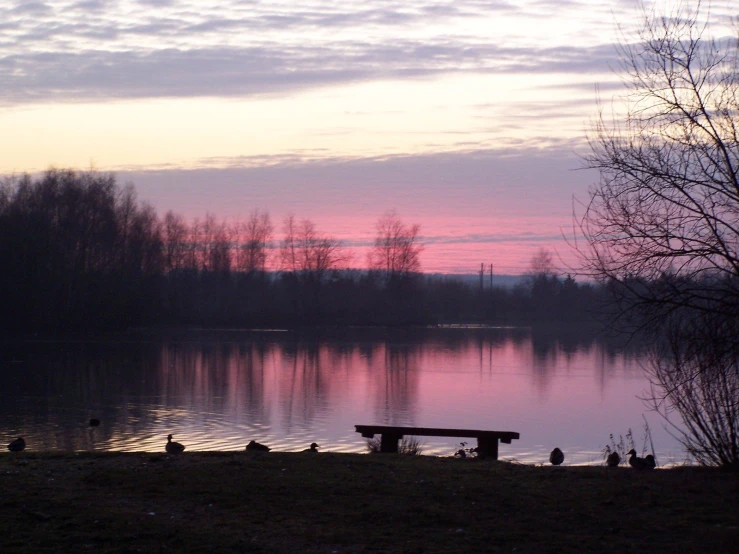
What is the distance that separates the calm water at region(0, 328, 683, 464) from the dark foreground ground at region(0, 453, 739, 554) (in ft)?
22.0

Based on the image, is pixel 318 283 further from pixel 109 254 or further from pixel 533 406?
pixel 533 406

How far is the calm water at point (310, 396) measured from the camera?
Answer: 1747cm

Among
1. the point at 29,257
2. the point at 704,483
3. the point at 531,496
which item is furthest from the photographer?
the point at 29,257

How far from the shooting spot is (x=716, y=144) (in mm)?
9078

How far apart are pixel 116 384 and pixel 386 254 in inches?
2234

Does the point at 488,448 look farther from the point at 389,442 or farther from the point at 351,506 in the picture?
the point at 351,506

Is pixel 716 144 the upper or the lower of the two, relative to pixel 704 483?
upper

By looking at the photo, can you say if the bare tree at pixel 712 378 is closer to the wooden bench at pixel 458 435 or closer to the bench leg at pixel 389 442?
the wooden bench at pixel 458 435

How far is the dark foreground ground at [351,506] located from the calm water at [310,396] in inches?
263

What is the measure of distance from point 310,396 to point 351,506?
18479mm

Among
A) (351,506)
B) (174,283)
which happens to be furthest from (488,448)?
(174,283)

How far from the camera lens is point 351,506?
289 inches

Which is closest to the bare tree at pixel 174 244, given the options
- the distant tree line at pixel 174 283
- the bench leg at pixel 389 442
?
→ the distant tree line at pixel 174 283

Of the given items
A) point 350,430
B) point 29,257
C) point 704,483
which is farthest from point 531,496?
point 29,257
